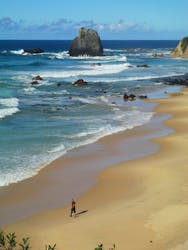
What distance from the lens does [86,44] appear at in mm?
109438

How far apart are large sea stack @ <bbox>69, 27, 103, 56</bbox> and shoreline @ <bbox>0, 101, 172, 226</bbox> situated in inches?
3103

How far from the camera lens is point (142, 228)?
51.5 ft

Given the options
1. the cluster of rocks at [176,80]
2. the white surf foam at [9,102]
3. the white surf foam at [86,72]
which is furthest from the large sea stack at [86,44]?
the white surf foam at [9,102]

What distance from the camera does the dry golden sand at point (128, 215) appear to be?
14945 mm

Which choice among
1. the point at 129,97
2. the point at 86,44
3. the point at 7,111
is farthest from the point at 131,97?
the point at 86,44

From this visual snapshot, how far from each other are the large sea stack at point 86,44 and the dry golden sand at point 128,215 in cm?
8623

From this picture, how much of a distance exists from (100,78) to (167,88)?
12826mm

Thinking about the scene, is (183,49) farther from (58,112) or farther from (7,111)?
(7,111)

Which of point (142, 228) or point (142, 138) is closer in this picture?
point (142, 228)

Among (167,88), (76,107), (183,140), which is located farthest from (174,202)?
(167,88)

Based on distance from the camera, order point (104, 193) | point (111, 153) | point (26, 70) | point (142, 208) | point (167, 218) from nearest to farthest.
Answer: point (167, 218)
point (142, 208)
point (104, 193)
point (111, 153)
point (26, 70)

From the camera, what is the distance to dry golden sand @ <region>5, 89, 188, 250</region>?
1495cm

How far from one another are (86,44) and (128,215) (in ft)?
312

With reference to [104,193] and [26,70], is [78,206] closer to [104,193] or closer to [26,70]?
[104,193]
